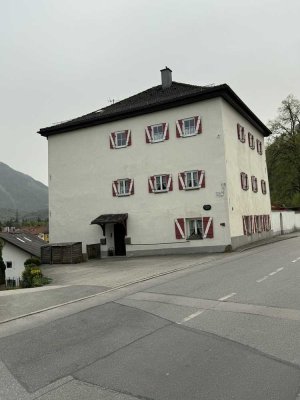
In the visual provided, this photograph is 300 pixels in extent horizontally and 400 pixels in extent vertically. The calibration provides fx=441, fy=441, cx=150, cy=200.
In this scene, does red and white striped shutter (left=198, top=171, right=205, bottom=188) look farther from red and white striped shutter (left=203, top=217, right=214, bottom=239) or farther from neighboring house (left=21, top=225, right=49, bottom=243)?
neighboring house (left=21, top=225, right=49, bottom=243)

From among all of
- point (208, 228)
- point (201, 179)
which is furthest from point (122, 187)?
point (208, 228)

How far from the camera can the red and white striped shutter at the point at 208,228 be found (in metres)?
25.5

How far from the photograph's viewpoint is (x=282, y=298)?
9.89 meters

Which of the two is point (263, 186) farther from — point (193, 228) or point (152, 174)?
point (152, 174)

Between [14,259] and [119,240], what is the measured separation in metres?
16.0

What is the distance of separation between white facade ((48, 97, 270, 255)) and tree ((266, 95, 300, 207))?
24.6 meters

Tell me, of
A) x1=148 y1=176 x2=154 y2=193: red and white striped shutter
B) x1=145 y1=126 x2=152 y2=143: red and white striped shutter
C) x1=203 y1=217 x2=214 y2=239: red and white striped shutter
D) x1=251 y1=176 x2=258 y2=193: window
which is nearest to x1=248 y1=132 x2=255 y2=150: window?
x1=251 y1=176 x2=258 y2=193: window

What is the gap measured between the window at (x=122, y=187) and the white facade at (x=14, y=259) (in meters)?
15.4

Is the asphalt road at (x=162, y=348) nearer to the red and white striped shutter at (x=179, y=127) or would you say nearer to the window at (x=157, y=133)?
the red and white striped shutter at (x=179, y=127)

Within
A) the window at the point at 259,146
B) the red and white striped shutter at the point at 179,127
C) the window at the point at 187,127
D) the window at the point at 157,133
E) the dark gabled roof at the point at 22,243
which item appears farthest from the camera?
the dark gabled roof at the point at 22,243

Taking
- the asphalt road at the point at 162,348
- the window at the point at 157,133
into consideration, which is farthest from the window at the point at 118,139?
the asphalt road at the point at 162,348

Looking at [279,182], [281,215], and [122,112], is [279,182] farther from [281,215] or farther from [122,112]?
[122,112]

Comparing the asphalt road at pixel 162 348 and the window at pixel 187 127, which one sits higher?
the window at pixel 187 127

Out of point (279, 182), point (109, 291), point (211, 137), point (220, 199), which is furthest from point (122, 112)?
point (279, 182)
